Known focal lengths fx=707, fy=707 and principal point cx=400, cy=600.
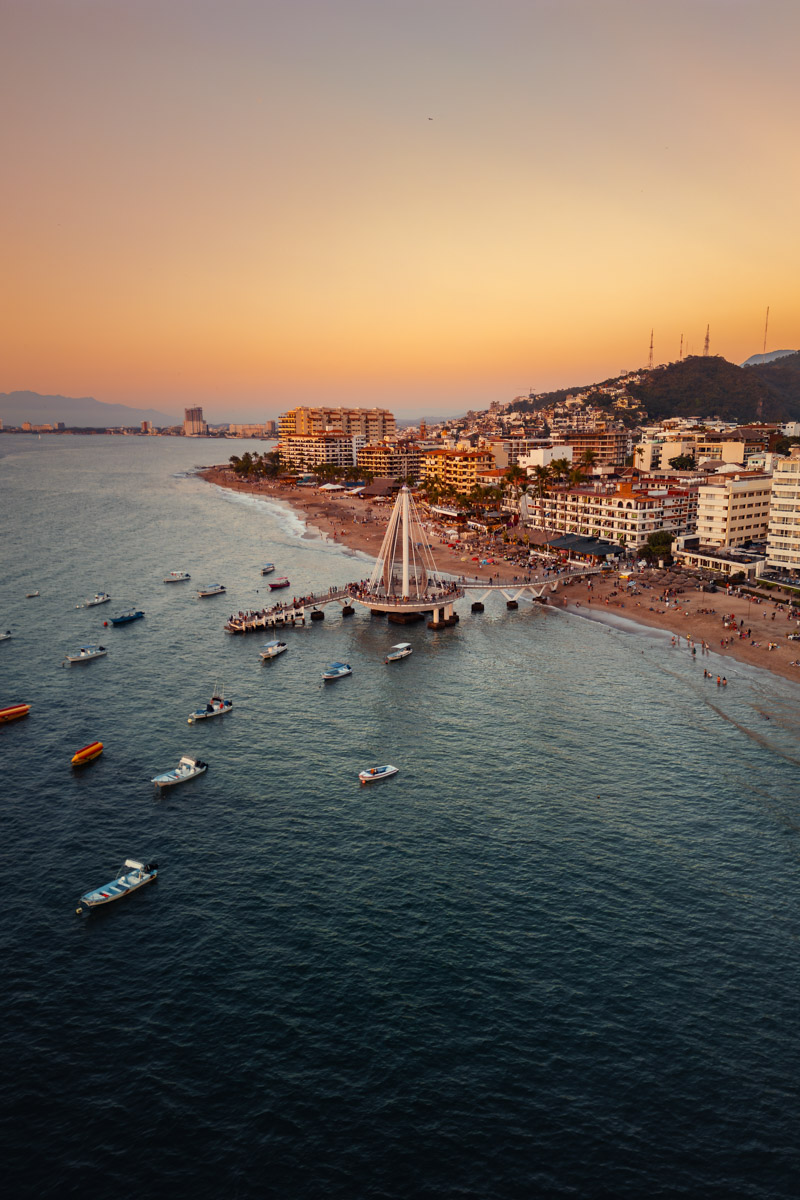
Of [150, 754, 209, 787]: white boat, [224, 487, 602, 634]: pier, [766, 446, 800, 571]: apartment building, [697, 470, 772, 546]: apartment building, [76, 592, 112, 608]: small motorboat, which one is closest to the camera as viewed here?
[150, 754, 209, 787]: white boat

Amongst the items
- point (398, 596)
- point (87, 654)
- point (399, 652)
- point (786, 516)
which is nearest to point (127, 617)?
point (87, 654)

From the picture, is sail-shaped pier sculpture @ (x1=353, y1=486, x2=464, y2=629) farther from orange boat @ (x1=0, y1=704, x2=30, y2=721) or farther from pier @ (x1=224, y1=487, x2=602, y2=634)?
orange boat @ (x1=0, y1=704, x2=30, y2=721)

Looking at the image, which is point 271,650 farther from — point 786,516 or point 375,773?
point 786,516

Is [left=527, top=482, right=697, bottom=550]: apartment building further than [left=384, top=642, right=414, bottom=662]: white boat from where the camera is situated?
Yes

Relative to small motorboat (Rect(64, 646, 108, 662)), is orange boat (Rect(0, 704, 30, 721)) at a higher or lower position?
lower

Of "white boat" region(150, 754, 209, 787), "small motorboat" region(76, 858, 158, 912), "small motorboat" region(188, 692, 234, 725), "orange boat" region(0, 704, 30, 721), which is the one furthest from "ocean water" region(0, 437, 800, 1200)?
"orange boat" region(0, 704, 30, 721)

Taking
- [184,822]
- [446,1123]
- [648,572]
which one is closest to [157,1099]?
[446,1123]

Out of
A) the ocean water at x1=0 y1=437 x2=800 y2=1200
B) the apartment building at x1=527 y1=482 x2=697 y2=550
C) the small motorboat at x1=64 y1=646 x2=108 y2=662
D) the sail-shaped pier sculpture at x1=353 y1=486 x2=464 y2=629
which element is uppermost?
the apartment building at x1=527 y1=482 x2=697 y2=550

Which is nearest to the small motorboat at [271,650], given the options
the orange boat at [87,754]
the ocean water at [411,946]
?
the ocean water at [411,946]
